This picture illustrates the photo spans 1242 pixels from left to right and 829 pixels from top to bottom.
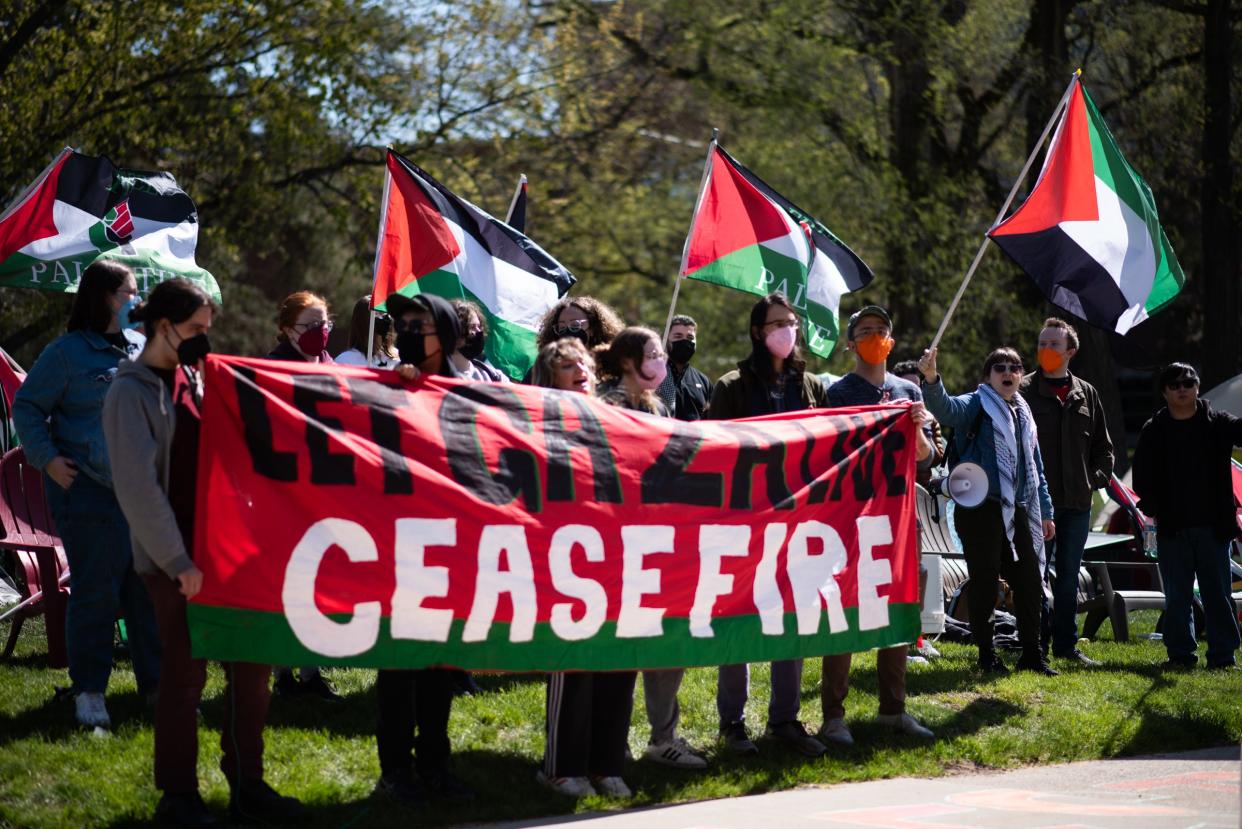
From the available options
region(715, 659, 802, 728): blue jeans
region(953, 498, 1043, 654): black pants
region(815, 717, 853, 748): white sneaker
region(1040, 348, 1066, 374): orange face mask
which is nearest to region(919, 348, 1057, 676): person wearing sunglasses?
region(953, 498, 1043, 654): black pants

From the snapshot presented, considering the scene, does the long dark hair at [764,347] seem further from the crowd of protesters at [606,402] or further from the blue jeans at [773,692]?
the blue jeans at [773,692]

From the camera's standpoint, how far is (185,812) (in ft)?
17.9

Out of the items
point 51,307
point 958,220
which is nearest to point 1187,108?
point 958,220

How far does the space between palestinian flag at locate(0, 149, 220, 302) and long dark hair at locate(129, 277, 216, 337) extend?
3264 millimetres

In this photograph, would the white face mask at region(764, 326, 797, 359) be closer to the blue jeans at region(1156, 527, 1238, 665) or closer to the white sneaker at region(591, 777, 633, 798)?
the white sneaker at region(591, 777, 633, 798)

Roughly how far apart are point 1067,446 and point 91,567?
Result: 6062 millimetres

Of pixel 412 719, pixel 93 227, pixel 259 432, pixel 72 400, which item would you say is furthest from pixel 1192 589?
pixel 93 227

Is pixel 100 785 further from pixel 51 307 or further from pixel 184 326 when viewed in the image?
pixel 51 307

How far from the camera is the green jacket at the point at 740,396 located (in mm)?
7332

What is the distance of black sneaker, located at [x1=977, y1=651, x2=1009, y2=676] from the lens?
9117 millimetres

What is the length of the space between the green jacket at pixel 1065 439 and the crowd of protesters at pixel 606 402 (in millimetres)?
14

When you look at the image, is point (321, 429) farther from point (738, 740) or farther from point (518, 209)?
point (518, 209)

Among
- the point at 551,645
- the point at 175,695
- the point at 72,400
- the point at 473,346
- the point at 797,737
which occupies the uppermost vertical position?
the point at 473,346

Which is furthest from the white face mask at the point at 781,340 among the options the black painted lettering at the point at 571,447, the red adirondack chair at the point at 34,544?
the red adirondack chair at the point at 34,544
